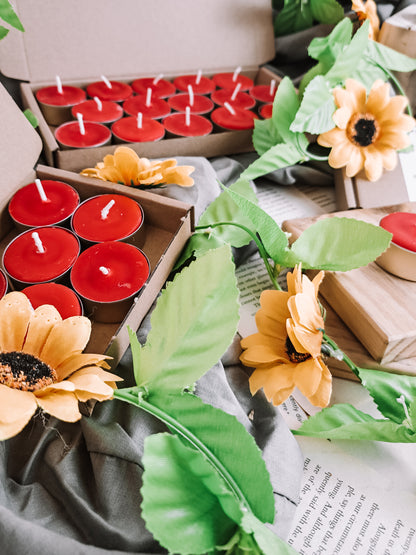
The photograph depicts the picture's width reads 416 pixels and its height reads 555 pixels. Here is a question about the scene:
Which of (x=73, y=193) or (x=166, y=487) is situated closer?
(x=166, y=487)

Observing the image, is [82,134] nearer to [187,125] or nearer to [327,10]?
[187,125]

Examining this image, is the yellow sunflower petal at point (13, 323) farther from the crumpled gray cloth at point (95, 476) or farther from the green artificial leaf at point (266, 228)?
the green artificial leaf at point (266, 228)

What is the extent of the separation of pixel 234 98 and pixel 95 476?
783 millimetres

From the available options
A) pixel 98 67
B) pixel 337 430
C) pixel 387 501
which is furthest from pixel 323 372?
pixel 98 67

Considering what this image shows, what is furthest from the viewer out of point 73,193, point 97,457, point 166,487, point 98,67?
point 98,67

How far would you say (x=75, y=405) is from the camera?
0.35 meters

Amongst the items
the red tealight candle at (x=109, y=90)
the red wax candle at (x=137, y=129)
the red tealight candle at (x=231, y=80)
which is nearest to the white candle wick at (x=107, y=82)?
the red tealight candle at (x=109, y=90)

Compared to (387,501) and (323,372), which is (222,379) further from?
(387,501)

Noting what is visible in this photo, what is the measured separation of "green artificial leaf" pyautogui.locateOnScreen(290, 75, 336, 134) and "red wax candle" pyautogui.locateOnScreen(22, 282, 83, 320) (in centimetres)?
41

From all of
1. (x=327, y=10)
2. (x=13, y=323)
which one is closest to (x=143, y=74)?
(x=327, y=10)

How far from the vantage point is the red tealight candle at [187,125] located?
0.83 meters

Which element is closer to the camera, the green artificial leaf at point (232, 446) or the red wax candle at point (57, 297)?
the green artificial leaf at point (232, 446)

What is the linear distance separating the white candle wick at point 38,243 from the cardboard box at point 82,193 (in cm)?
9

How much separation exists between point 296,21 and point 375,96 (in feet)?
1.50
